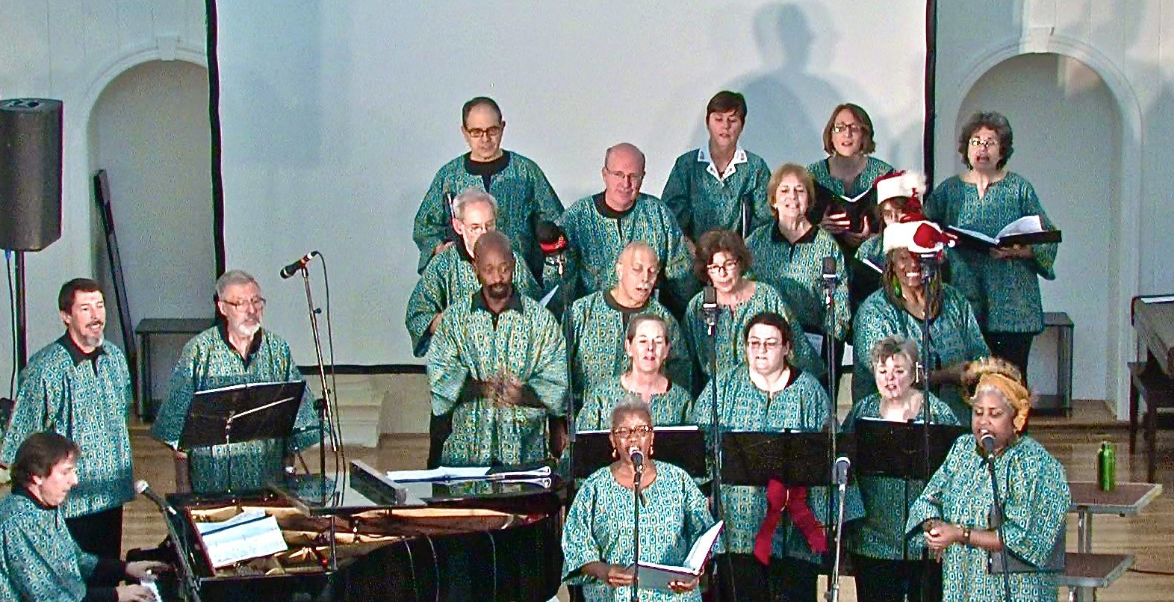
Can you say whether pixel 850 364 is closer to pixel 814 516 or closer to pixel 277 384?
pixel 814 516

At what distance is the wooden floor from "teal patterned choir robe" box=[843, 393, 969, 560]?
3.19 feet

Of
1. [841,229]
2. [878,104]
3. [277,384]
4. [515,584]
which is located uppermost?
[878,104]

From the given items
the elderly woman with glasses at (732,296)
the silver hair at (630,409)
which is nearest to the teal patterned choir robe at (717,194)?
the elderly woman with glasses at (732,296)

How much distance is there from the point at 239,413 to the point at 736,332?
69.7 inches

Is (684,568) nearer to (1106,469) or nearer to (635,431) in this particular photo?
(635,431)

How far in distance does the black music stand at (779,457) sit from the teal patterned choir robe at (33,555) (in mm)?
1978

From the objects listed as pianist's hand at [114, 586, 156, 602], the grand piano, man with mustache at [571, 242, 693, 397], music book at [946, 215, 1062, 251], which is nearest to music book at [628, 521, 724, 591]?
the grand piano

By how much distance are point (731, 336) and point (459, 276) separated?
1110mm

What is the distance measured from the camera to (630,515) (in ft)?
21.1

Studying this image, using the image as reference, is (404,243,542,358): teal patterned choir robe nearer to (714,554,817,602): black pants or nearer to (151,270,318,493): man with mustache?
(151,270,318,493): man with mustache

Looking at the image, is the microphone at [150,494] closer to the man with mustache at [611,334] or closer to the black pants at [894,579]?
the man with mustache at [611,334]

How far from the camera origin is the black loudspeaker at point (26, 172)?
7238 millimetres

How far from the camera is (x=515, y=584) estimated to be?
673cm

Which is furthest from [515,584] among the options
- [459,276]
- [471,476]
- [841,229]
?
[841,229]
